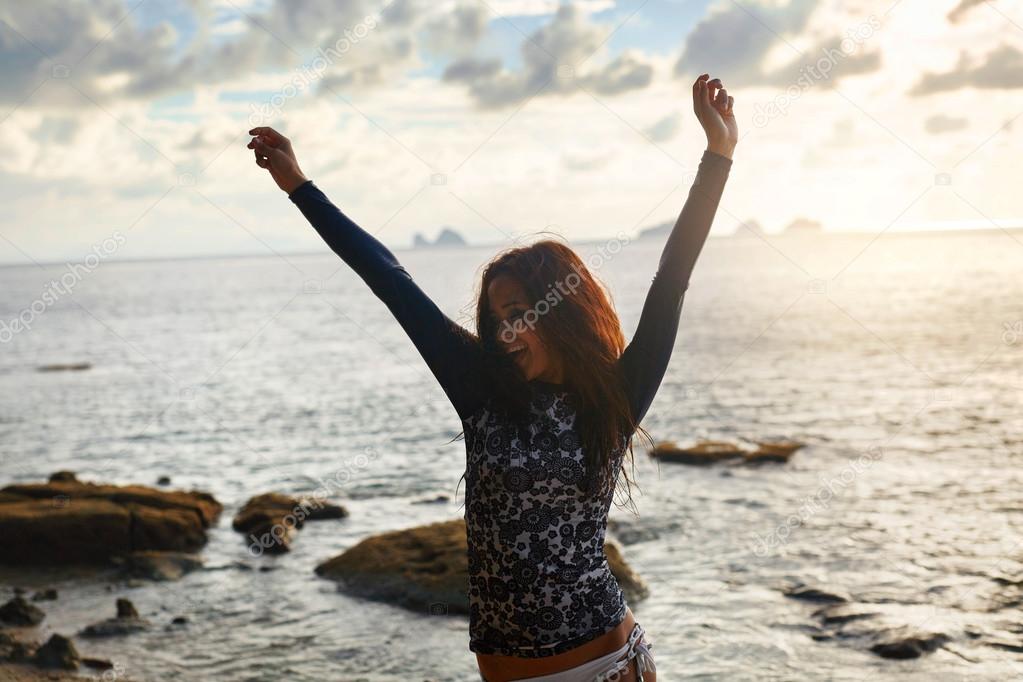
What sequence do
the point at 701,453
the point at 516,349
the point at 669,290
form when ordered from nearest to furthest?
the point at 516,349 → the point at 669,290 → the point at 701,453

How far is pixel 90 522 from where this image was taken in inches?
546

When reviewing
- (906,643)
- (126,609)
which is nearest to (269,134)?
(906,643)

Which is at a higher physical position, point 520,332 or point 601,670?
point 520,332

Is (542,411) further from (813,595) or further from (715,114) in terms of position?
(813,595)

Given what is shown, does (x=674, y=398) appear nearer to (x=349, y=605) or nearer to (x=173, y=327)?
(x=349, y=605)

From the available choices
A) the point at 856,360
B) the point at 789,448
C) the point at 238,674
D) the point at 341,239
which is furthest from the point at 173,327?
the point at 341,239

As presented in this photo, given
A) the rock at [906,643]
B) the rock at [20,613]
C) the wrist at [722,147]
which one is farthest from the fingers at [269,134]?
the rock at [20,613]

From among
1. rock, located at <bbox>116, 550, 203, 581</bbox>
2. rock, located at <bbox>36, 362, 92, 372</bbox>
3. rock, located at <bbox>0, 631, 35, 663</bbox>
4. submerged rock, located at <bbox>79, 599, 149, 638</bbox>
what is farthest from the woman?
rock, located at <bbox>36, 362, 92, 372</bbox>

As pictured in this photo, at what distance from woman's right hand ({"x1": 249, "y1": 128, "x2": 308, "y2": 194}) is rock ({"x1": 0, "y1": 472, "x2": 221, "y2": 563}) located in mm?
12458

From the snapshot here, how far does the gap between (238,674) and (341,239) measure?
867 cm

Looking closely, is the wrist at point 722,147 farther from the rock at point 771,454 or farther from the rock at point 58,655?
the rock at point 771,454

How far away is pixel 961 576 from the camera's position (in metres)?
12.5

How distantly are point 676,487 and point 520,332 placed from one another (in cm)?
1572

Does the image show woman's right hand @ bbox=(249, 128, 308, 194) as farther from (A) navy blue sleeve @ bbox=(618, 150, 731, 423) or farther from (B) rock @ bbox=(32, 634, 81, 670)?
(B) rock @ bbox=(32, 634, 81, 670)
